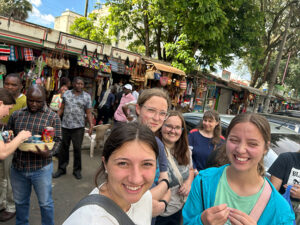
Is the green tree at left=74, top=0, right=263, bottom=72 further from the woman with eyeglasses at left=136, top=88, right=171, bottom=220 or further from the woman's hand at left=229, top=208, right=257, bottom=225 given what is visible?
the woman's hand at left=229, top=208, right=257, bottom=225

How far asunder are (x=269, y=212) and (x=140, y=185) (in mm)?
789

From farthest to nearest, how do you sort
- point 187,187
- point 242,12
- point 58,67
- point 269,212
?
point 242,12, point 58,67, point 187,187, point 269,212

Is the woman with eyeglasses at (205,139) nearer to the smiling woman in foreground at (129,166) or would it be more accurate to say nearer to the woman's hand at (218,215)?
the woman's hand at (218,215)

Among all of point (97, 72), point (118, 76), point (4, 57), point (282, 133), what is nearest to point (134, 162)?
point (282, 133)

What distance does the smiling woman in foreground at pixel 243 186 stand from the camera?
4.00ft

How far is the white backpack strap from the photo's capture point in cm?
122

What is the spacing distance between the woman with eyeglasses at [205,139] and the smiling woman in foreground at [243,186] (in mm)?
1515

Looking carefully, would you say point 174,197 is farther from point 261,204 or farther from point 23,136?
point 23,136

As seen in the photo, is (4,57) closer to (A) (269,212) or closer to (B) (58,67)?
(B) (58,67)

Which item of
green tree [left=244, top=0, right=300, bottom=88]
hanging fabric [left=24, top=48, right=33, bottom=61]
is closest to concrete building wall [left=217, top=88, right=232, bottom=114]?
green tree [left=244, top=0, right=300, bottom=88]

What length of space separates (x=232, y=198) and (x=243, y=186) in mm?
104

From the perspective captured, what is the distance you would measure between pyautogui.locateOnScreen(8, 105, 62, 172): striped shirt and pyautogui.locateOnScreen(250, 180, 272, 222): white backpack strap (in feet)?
6.51

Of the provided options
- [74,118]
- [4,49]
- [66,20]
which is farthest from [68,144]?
[66,20]

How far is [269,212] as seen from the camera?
1212 millimetres
